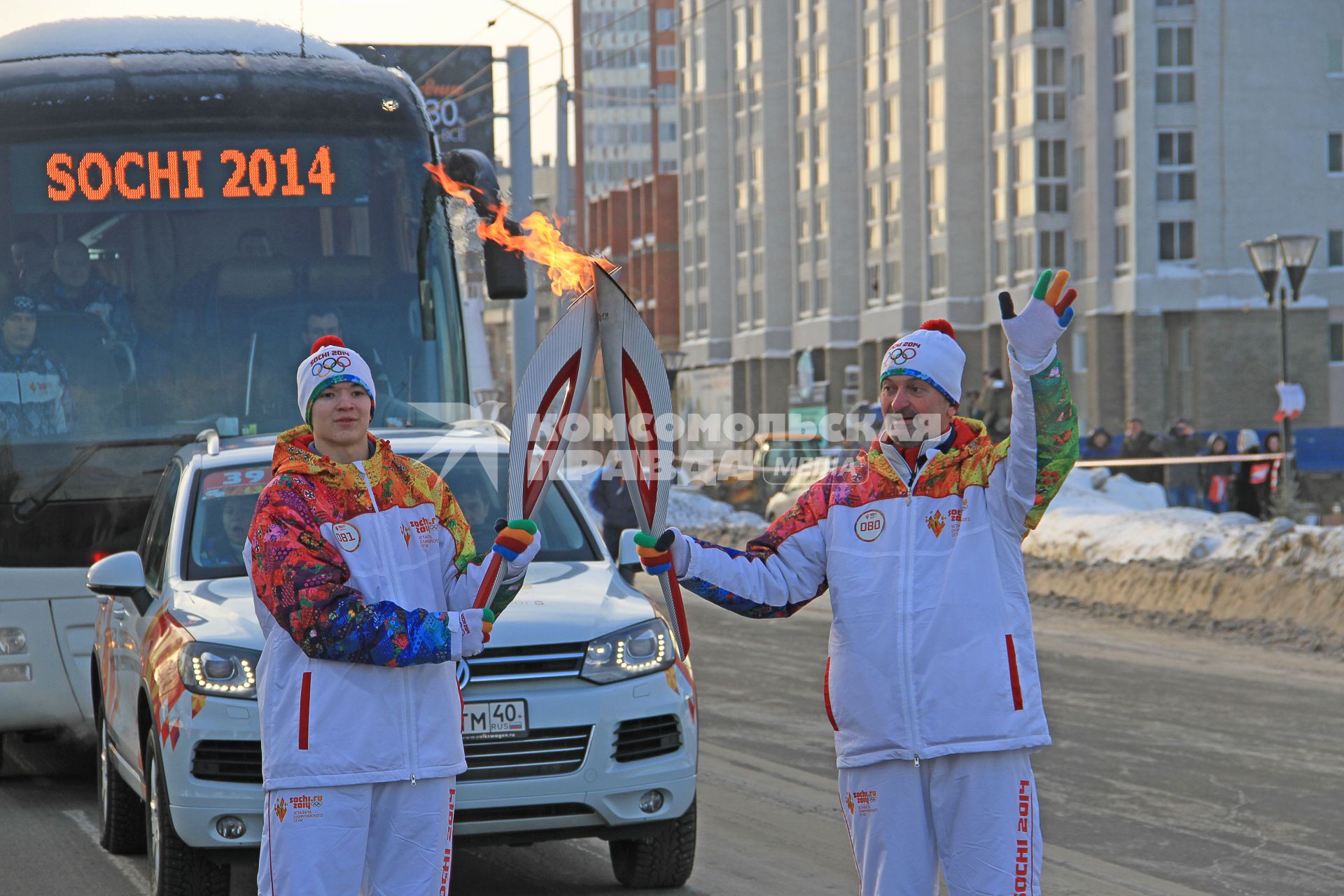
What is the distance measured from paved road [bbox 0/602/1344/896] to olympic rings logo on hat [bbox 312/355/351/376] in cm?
290

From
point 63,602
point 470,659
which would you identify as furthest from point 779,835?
point 63,602

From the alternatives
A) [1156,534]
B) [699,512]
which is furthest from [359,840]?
[699,512]

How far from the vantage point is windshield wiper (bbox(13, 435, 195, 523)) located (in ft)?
28.2

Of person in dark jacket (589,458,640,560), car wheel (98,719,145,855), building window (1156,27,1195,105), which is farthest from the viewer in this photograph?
building window (1156,27,1195,105)

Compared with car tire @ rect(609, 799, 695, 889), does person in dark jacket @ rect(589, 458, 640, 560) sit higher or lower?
higher

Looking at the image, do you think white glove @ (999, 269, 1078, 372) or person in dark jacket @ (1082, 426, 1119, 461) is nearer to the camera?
white glove @ (999, 269, 1078, 372)

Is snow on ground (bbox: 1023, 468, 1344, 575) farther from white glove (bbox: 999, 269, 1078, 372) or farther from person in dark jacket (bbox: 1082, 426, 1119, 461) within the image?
white glove (bbox: 999, 269, 1078, 372)

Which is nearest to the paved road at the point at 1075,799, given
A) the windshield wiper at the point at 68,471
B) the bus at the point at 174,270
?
the windshield wiper at the point at 68,471

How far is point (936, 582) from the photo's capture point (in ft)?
12.9

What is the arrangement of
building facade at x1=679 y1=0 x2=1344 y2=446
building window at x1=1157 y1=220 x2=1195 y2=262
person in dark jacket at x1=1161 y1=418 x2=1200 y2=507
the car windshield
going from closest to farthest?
the car windshield → person in dark jacket at x1=1161 y1=418 x2=1200 y2=507 → building facade at x1=679 y1=0 x2=1344 y2=446 → building window at x1=1157 y1=220 x2=1195 y2=262

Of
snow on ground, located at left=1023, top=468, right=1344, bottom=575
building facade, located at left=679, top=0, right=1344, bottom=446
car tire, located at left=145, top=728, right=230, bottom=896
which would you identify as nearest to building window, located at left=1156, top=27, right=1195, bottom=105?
building facade, located at left=679, top=0, right=1344, bottom=446

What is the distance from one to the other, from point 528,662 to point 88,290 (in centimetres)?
424

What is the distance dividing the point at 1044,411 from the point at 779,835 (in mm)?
3778

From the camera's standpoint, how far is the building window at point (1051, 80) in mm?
49562
